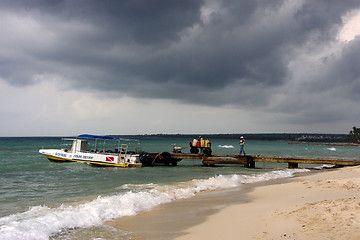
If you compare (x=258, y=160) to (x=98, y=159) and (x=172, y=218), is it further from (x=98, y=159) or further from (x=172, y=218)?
(x=172, y=218)

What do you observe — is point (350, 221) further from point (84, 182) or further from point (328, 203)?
point (84, 182)

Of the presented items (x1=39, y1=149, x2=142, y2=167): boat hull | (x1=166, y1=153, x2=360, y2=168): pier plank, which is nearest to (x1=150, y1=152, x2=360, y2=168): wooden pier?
(x1=166, y1=153, x2=360, y2=168): pier plank

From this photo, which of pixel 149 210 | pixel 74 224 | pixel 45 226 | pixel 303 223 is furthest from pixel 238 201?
pixel 45 226

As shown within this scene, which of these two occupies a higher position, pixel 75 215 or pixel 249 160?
pixel 249 160

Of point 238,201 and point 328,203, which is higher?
point 328,203

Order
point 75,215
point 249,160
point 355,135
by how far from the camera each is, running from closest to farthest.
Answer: point 75,215, point 249,160, point 355,135

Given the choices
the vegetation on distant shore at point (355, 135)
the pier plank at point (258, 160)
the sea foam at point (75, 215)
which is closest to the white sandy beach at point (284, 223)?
the sea foam at point (75, 215)

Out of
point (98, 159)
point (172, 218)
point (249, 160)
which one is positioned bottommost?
point (172, 218)

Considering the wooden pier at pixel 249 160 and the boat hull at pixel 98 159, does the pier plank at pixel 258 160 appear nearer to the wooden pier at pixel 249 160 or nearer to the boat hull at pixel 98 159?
the wooden pier at pixel 249 160

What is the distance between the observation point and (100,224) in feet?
30.1

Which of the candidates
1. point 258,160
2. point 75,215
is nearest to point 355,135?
point 258,160

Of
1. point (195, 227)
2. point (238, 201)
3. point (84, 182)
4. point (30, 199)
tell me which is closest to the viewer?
point (195, 227)

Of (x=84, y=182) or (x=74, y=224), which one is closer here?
(x=74, y=224)

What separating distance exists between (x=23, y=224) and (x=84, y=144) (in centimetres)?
2482
